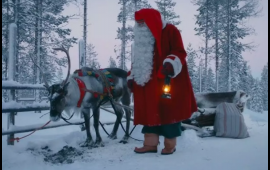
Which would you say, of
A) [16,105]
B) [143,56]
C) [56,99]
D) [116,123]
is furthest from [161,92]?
[16,105]

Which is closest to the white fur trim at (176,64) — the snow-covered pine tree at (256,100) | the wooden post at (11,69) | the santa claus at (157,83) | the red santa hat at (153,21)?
the santa claus at (157,83)

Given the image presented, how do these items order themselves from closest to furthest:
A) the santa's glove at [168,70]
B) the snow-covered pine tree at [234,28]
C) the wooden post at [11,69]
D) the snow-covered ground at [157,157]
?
the snow-covered ground at [157,157]
the santa's glove at [168,70]
the wooden post at [11,69]
the snow-covered pine tree at [234,28]

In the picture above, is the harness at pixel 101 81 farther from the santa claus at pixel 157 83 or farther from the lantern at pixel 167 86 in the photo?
the lantern at pixel 167 86

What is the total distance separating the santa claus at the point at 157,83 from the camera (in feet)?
10.9

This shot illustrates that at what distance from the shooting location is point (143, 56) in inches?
138

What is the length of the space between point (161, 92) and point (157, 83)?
0.14m

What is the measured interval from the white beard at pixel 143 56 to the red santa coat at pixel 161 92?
0.24ft

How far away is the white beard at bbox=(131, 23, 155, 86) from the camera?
3447 millimetres

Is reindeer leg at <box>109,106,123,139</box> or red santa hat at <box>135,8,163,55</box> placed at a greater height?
red santa hat at <box>135,8,163,55</box>

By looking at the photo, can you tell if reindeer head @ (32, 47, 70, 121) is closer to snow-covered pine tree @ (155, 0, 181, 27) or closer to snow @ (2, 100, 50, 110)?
snow @ (2, 100, 50, 110)

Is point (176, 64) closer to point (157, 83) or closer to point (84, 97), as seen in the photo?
point (157, 83)

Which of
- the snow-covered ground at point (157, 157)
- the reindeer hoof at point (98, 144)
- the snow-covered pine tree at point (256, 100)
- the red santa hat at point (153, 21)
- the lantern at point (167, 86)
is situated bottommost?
the snow-covered pine tree at point (256, 100)

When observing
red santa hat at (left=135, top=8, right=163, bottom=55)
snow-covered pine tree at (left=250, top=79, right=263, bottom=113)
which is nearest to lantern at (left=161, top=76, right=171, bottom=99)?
red santa hat at (left=135, top=8, right=163, bottom=55)

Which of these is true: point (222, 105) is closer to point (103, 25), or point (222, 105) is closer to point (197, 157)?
point (197, 157)
